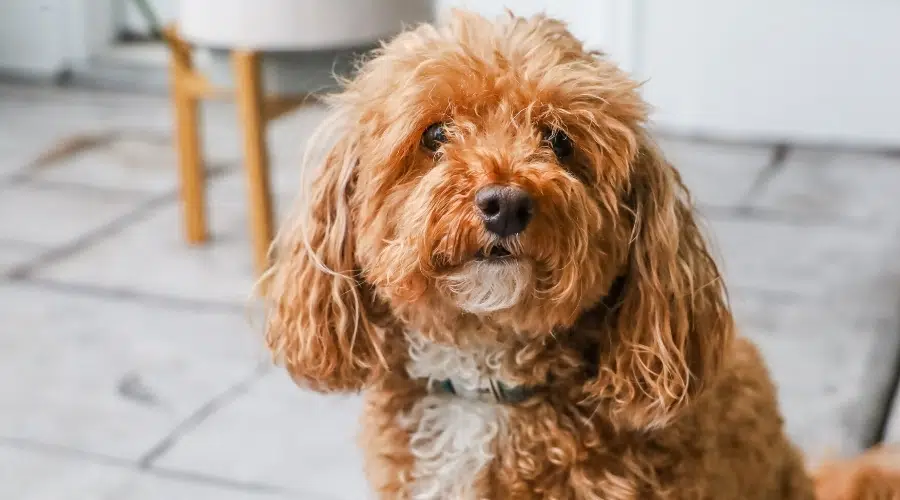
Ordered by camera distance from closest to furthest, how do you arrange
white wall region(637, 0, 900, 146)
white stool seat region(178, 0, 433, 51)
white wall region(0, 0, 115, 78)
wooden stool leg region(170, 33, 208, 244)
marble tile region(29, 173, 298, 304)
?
white stool seat region(178, 0, 433, 51) → marble tile region(29, 173, 298, 304) → wooden stool leg region(170, 33, 208, 244) → white wall region(637, 0, 900, 146) → white wall region(0, 0, 115, 78)

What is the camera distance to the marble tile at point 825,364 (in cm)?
210

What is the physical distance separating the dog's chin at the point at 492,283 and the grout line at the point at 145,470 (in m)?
0.95

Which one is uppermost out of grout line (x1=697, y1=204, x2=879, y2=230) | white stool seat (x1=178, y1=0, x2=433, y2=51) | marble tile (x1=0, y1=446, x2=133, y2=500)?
white stool seat (x1=178, y1=0, x2=433, y2=51)

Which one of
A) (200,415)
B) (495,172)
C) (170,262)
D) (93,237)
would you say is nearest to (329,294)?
(495,172)

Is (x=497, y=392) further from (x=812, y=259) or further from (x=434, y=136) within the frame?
(x=812, y=259)

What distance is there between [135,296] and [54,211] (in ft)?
2.60

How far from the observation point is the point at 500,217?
1.08 m

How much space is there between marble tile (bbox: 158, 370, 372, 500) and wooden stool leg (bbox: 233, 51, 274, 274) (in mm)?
393

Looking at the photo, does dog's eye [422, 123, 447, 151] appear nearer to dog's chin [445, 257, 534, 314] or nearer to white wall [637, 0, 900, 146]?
dog's chin [445, 257, 534, 314]

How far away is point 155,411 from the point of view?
7.45 feet

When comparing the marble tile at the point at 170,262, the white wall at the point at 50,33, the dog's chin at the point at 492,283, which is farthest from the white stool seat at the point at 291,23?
the white wall at the point at 50,33

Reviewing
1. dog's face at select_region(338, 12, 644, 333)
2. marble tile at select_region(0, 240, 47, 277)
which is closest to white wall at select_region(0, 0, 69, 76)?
marble tile at select_region(0, 240, 47, 277)

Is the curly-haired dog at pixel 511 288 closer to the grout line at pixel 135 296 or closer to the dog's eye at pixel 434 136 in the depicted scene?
the dog's eye at pixel 434 136

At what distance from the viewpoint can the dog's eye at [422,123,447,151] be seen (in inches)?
47.1
